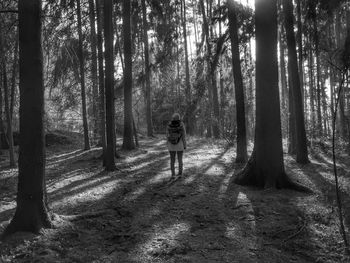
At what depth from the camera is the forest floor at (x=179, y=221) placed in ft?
18.9

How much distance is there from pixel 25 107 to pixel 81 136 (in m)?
20.4

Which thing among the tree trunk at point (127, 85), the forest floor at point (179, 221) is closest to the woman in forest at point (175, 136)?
the forest floor at point (179, 221)

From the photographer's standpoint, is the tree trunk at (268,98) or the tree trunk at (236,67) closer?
the tree trunk at (268,98)

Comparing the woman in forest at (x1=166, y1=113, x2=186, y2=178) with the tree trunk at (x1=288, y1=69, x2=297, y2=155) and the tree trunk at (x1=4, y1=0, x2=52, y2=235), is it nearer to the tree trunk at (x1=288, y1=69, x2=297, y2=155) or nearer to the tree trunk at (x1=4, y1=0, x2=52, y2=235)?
the tree trunk at (x1=4, y1=0, x2=52, y2=235)

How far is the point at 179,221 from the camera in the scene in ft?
23.3

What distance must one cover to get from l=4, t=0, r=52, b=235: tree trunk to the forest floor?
29 centimetres

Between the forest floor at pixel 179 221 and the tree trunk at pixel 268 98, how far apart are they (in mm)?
514

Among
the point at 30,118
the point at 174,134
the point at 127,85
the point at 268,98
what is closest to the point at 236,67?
the point at 268,98

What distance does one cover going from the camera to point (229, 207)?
8055mm

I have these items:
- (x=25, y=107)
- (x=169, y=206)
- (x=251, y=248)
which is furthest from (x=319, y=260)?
(x=25, y=107)

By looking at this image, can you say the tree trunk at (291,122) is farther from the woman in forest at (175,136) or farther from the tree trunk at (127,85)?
the tree trunk at (127,85)

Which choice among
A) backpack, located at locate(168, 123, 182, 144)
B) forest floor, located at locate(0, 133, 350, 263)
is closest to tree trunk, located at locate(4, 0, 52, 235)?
forest floor, located at locate(0, 133, 350, 263)

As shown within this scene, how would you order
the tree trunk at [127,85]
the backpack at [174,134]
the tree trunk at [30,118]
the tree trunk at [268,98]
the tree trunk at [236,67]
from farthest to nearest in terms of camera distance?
the tree trunk at [127,85], the tree trunk at [236,67], the backpack at [174,134], the tree trunk at [268,98], the tree trunk at [30,118]

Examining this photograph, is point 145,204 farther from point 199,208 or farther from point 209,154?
point 209,154
